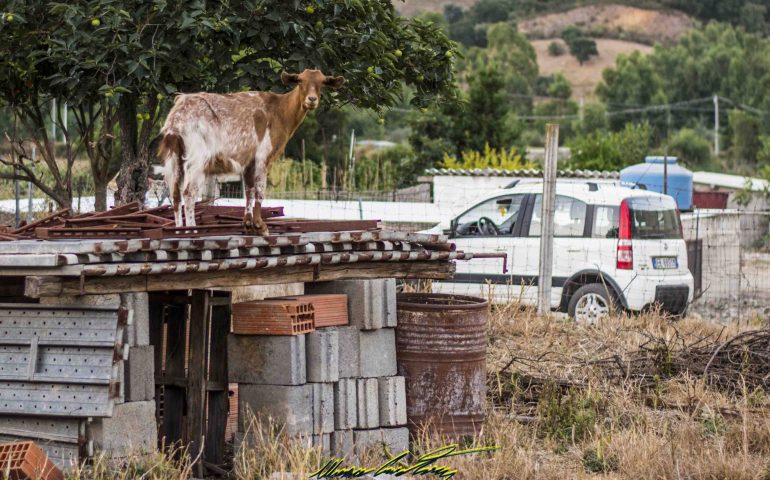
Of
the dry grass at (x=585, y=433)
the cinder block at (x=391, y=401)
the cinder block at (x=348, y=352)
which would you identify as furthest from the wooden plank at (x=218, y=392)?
the cinder block at (x=391, y=401)

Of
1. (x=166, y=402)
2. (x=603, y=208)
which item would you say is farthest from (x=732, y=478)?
(x=603, y=208)

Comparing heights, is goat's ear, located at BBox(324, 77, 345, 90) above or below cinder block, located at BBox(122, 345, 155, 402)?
above

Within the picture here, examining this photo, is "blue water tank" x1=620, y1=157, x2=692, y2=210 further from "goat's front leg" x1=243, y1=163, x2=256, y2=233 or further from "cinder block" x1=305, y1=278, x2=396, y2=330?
"goat's front leg" x1=243, y1=163, x2=256, y2=233

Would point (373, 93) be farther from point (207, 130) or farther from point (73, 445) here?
point (73, 445)

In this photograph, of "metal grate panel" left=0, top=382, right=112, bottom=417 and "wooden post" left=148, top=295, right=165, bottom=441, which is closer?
"metal grate panel" left=0, top=382, right=112, bottom=417

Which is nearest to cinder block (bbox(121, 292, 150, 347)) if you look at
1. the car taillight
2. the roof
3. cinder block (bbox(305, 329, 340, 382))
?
cinder block (bbox(305, 329, 340, 382))

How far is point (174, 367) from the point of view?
816 centimetres

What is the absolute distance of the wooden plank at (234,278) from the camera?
674 cm

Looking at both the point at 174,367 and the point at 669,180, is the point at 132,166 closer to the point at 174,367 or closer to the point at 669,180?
the point at 174,367

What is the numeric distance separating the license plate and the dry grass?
2385mm

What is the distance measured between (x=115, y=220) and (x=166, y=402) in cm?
123

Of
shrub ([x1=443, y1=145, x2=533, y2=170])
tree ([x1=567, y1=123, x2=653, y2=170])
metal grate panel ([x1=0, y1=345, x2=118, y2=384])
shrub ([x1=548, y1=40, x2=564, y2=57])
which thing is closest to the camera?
metal grate panel ([x1=0, y1=345, x2=118, y2=384])

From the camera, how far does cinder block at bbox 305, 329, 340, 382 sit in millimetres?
7934

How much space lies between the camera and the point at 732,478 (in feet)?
25.2
